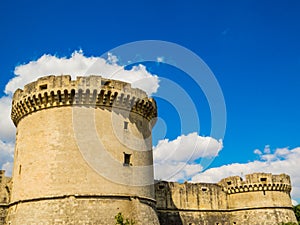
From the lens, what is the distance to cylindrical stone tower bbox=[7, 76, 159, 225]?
18.1m

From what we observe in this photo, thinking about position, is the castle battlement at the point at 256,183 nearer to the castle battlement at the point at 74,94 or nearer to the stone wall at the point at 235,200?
the stone wall at the point at 235,200

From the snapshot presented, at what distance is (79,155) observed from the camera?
18750 millimetres

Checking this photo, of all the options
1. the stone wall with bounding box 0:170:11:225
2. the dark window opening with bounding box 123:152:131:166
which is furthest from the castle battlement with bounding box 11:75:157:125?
the stone wall with bounding box 0:170:11:225

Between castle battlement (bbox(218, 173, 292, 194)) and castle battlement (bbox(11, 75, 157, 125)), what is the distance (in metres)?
14.0

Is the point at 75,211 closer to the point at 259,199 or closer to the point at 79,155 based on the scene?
the point at 79,155

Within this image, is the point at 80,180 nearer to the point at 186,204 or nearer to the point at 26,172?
the point at 26,172

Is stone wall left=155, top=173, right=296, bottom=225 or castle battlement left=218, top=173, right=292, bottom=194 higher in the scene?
castle battlement left=218, top=173, right=292, bottom=194

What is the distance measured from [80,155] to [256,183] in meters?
17.1

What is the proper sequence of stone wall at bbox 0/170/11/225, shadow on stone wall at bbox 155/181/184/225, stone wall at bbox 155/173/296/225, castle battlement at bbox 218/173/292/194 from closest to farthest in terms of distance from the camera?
stone wall at bbox 0/170/11/225 → shadow on stone wall at bbox 155/181/184/225 → stone wall at bbox 155/173/296/225 → castle battlement at bbox 218/173/292/194

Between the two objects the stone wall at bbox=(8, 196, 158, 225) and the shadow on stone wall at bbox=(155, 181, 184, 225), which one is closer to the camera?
the stone wall at bbox=(8, 196, 158, 225)

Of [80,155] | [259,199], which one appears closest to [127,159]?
[80,155]

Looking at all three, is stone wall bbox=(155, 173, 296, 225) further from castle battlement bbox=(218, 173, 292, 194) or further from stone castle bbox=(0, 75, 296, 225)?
stone castle bbox=(0, 75, 296, 225)

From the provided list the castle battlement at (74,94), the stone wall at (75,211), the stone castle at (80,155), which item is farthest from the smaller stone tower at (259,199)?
the castle battlement at (74,94)

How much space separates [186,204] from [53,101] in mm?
14264
